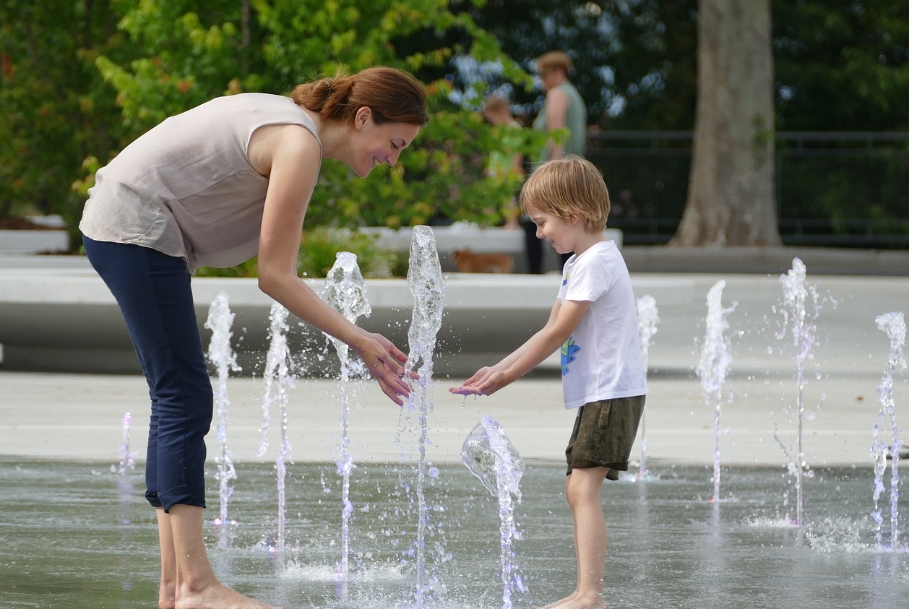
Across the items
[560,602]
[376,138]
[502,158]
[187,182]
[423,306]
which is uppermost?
[502,158]

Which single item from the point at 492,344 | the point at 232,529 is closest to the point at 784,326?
the point at 492,344

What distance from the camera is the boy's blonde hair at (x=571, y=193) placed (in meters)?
3.83

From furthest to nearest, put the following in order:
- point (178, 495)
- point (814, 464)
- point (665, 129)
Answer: point (665, 129) < point (814, 464) < point (178, 495)

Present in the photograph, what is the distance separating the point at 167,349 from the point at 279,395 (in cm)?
437

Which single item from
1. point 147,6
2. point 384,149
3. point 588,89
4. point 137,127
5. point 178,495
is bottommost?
point 178,495

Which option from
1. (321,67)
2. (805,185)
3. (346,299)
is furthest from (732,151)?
(346,299)

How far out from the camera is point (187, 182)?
11.8 ft

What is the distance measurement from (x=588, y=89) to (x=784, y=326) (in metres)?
13.7

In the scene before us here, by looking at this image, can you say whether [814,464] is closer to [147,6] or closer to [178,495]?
[178,495]

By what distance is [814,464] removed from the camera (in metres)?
6.08

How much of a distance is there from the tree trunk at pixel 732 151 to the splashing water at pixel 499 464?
18.7 metres

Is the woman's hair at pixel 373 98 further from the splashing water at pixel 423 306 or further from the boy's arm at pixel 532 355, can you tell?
the boy's arm at pixel 532 355

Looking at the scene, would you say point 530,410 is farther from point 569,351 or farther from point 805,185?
point 805,185

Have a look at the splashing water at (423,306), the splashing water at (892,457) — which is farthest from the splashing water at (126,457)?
the splashing water at (892,457)
